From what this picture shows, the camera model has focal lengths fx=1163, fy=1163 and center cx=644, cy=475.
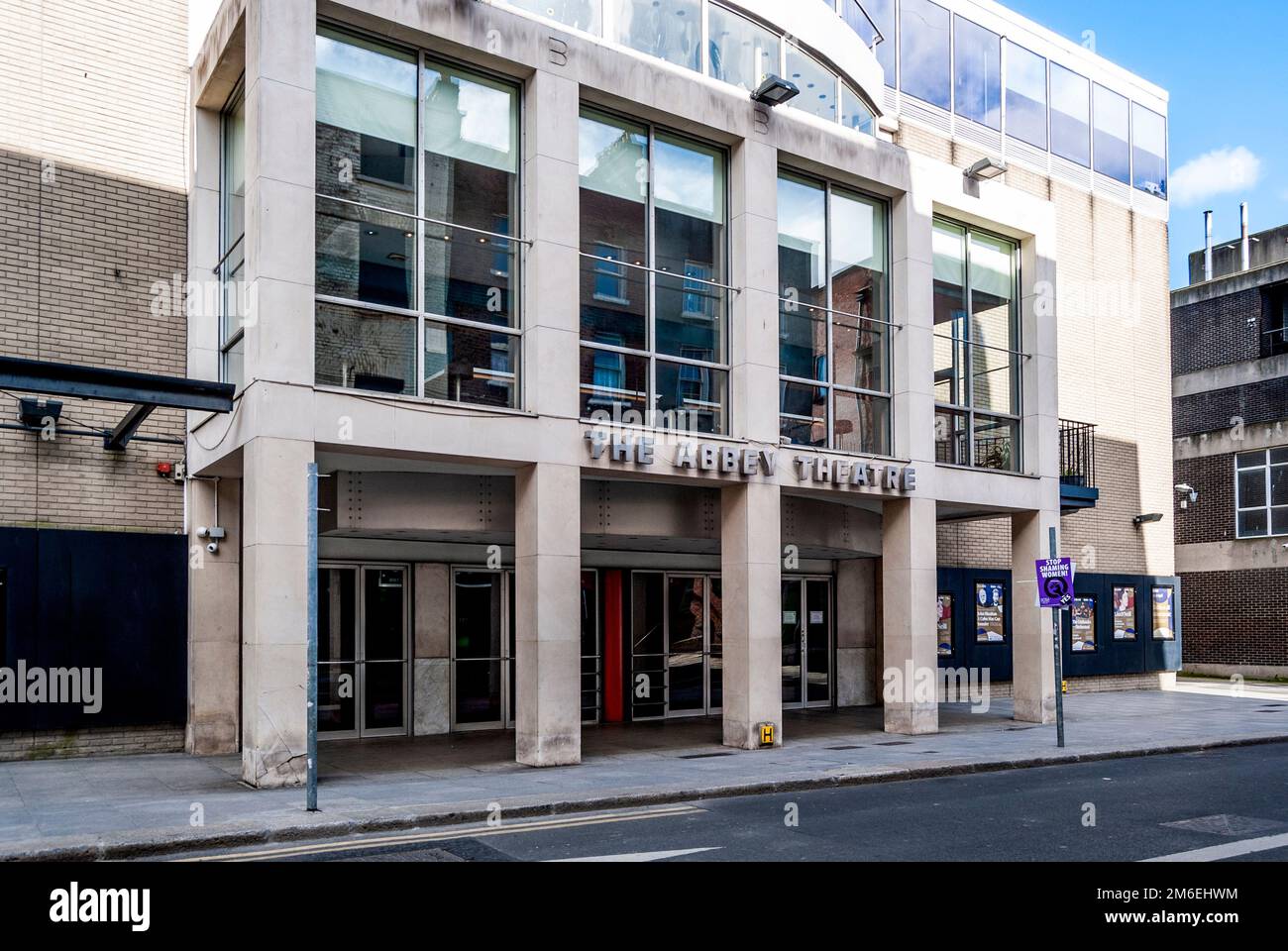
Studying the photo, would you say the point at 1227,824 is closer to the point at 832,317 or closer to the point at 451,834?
the point at 451,834

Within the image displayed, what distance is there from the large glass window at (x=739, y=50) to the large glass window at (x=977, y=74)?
29.2 ft

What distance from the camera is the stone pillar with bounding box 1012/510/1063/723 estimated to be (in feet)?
65.5

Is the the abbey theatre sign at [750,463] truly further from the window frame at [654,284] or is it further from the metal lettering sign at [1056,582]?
the metal lettering sign at [1056,582]

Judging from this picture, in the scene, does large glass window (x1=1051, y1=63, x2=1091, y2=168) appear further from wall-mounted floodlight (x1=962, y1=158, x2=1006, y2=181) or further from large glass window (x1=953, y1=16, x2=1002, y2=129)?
wall-mounted floodlight (x1=962, y1=158, x2=1006, y2=181)

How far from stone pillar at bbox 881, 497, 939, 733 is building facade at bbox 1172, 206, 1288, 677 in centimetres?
1808

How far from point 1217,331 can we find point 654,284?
1101 inches

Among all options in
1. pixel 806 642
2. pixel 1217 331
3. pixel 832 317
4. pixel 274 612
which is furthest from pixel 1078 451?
pixel 274 612

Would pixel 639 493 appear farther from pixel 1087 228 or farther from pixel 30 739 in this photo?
pixel 1087 228

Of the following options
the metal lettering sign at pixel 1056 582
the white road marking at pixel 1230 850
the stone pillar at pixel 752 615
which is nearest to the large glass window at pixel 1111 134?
the metal lettering sign at pixel 1056 582

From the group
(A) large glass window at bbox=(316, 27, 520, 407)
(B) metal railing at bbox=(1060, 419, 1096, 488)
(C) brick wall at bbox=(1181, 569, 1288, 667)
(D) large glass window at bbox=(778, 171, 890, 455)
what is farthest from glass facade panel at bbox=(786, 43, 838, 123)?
(C) brick wall at bbox=(1181, 569, 1288, 667)

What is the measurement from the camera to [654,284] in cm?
1633
